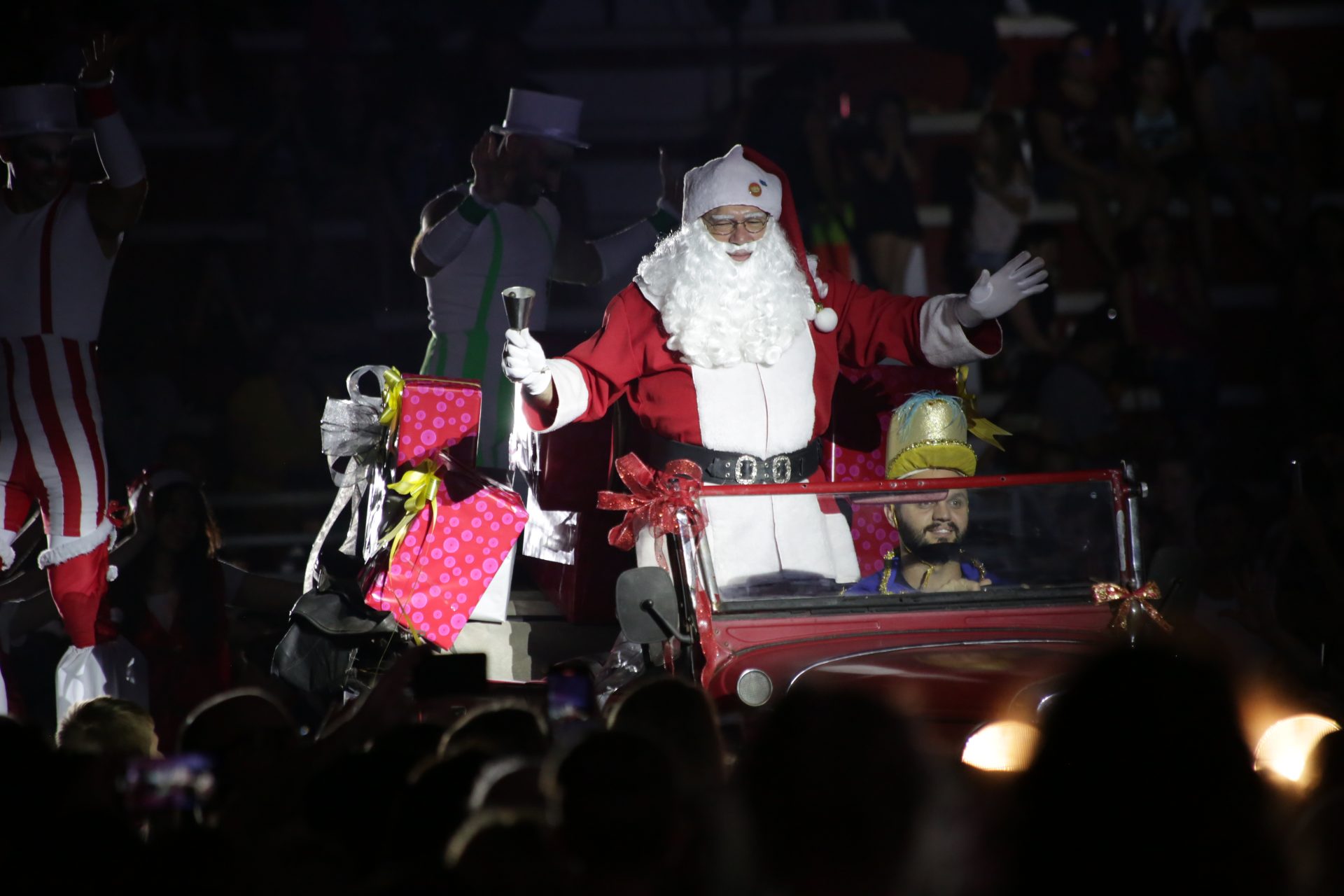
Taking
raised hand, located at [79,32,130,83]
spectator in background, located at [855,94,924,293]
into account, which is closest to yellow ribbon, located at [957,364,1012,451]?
raised hand, located at [79,32,130,83]

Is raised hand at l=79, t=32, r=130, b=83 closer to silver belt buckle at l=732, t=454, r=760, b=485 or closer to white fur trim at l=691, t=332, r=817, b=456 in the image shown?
white fur trim at l=691, t=332, r=817, b=456

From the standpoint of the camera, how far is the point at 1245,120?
7.71 meters

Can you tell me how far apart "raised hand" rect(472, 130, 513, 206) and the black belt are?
5.96 feet

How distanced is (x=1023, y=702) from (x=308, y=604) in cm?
Result: 214

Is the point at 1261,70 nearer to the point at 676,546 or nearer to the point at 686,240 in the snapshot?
the point at 686,240

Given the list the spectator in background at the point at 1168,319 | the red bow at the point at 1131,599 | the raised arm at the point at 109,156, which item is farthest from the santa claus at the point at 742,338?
the spectator in background at the point at 1168,319

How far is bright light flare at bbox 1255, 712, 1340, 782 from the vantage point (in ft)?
8.95

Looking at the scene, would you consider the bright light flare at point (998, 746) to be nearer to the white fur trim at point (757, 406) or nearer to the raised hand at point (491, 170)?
the white fur trim at point (757, 406)

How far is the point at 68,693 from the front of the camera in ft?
14.7

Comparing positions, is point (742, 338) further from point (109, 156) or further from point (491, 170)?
point (109, 156)

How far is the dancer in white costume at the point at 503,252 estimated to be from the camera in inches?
227

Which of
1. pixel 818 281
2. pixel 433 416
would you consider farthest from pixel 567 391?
pixel 818 281

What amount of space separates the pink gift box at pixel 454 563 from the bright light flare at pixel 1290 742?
85.6 inches

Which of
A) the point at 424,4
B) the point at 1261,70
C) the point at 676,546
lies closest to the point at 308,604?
the point at 676,546
